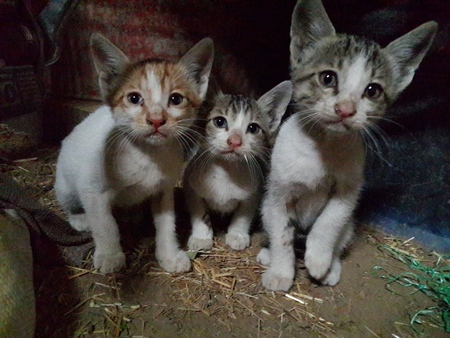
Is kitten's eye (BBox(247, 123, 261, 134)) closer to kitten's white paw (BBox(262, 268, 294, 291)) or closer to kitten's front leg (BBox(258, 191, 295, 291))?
kitten's front leg (BBox(258, 191, 295, 291))

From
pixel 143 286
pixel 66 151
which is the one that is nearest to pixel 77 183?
→ pixel 66 151

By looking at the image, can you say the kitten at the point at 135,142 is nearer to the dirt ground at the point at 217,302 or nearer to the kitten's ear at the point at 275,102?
the dirt ground at the point at 217,302

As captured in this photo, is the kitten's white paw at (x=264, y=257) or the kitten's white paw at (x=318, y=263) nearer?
the kitten's white paw at (x=318, y=263)

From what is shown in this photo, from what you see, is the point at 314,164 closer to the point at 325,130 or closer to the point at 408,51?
the point at 325,130

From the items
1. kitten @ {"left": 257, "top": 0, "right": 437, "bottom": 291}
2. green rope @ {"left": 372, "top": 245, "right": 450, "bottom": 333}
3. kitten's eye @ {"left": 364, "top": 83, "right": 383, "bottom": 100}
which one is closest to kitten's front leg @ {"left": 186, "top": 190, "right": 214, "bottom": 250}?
kitten @ {"left": 257, "top": 0, "right": 437, "bottom": 291}

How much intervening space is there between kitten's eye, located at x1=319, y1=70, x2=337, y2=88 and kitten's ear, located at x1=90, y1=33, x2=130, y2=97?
0.85 meters

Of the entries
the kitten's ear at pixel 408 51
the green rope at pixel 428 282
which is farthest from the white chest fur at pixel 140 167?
the green rope at pixel 428 282

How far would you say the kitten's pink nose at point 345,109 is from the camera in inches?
53.6

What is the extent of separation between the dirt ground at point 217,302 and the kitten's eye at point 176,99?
0.81 meters

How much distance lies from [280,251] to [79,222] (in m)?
1.07

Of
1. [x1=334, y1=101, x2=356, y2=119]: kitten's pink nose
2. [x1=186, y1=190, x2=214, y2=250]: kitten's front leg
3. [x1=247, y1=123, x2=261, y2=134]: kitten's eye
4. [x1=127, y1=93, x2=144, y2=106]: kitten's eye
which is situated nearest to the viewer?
[x1=334, y1=101, x2=356, y2=119]: kitten's pink nose

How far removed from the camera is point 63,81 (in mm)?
3119

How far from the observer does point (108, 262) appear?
5.65 feet

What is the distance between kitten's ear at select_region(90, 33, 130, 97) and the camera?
1608mm
